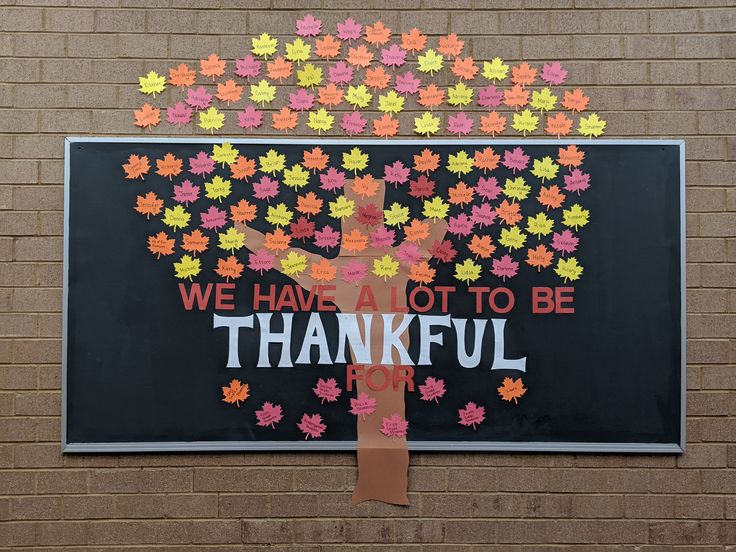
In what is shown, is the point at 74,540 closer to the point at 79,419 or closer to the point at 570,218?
the point at 79,419

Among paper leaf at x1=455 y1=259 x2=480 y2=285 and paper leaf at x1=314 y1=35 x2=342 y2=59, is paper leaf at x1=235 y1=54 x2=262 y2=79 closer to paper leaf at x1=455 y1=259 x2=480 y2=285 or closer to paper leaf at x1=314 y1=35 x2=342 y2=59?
paper leaf at x1=314 y1=35 x2=342 y2=59

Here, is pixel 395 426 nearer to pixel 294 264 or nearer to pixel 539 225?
pixel 294 264

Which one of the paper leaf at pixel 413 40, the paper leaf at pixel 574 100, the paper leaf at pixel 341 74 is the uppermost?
the paper leaf at pixel 413 40

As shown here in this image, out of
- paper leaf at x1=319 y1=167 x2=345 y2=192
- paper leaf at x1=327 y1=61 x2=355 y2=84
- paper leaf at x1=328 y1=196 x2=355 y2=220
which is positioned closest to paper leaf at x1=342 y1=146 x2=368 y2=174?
paper leaf at x1=319 y1=167 x2=345 y2=192

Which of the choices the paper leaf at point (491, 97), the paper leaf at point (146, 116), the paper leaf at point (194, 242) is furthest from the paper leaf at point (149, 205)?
the paper leaf at point (491, 97)

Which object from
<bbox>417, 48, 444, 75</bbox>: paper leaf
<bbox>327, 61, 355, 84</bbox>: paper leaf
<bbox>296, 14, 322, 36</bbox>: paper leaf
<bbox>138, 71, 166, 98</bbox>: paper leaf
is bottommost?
<bbox>138, 71, 166, 98</bbox>: paper leaf

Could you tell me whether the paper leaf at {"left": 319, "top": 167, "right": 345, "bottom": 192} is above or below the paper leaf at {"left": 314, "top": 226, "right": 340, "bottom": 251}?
above

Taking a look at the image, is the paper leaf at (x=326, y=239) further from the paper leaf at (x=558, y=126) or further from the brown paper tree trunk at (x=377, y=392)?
the paper leaf at (x=558, y=126)

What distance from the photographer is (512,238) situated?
11.0 feet

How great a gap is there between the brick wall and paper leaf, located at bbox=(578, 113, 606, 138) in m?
0.06

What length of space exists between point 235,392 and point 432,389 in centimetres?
105

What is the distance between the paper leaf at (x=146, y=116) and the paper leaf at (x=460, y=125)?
5.22ft

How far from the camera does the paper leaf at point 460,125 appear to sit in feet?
11.1

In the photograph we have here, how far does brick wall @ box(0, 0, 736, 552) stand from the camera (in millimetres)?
3324
